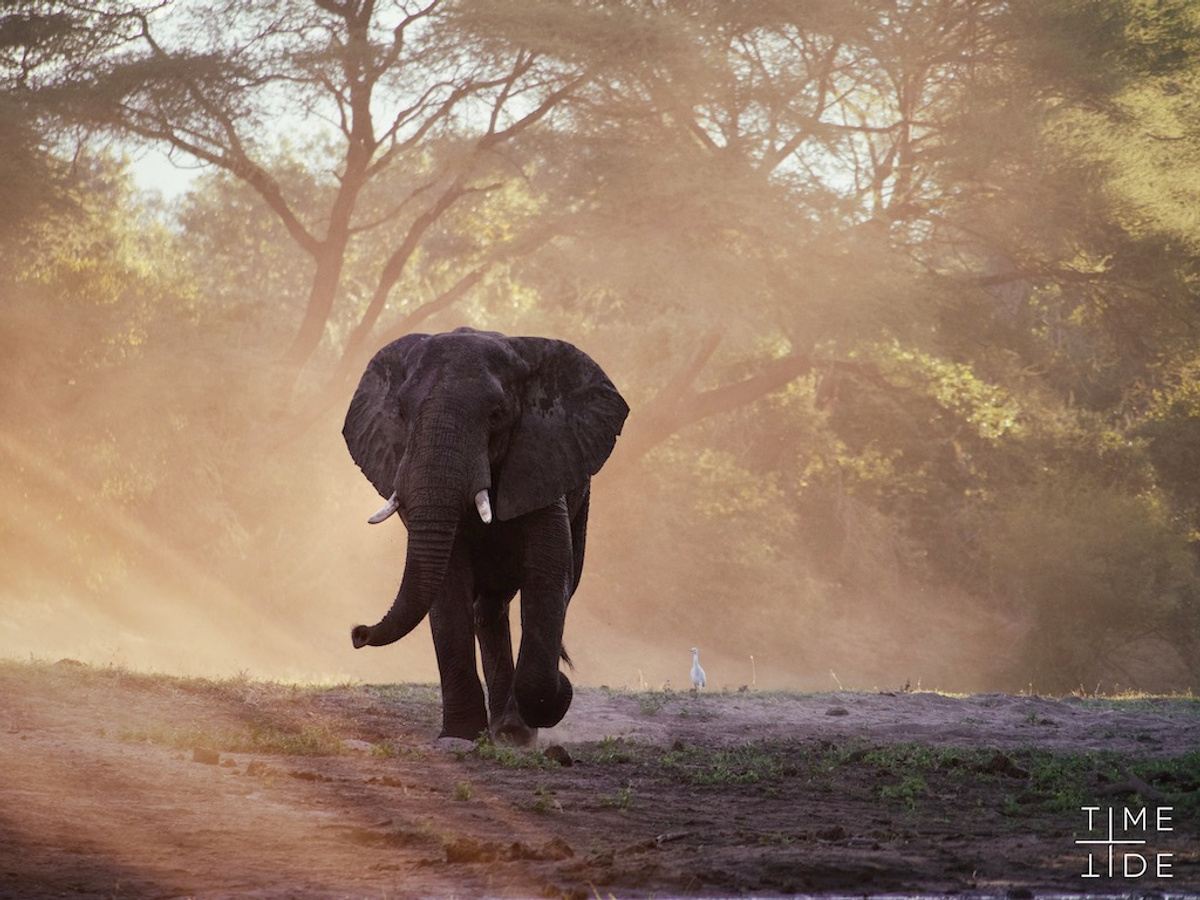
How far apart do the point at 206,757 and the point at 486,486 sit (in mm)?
2250

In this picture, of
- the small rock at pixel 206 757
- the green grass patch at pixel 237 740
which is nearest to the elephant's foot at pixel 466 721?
the green grass patch at pixel 237 740

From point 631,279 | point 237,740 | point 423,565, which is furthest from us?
point 631,279

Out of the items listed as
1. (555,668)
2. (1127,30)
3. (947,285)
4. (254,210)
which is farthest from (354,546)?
(555,668)

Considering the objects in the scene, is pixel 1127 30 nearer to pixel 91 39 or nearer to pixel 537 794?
pixel 91 39

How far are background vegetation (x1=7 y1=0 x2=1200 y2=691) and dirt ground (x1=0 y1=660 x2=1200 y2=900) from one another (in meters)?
14.7

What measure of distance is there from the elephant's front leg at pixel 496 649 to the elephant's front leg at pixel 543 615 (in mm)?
576

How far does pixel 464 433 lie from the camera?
356 inches

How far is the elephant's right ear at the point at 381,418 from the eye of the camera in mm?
9586

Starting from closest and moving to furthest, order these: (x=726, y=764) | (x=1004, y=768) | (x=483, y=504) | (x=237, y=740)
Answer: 1. (x=237, y=740)
2. (x=483, y=504)
3. (x=1004, y=768)
4. (x=726, y=764)

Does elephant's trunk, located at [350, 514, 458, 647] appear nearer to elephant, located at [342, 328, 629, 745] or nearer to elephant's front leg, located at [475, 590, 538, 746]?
elephant, located at [342, 328, 629, 745]

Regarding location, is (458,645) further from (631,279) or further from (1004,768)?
(631,279)

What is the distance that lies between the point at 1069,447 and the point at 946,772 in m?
23.7

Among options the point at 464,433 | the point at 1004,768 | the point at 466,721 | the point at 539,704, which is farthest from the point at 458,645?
the point at 1004,768

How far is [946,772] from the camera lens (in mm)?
9359
